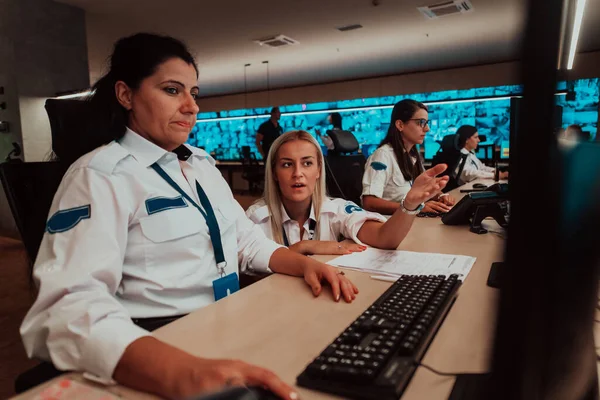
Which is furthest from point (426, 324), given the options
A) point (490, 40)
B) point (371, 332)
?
point (490, 40)

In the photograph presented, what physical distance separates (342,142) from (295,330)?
2154 mm

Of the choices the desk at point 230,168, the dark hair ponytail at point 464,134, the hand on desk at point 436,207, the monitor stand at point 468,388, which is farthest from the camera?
the desk at point 230,168

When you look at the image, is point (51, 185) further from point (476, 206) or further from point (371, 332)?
point (476, 206)

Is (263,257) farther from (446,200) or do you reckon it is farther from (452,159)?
(452,159)

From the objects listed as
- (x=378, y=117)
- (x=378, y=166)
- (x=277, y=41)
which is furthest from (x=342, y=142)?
(x=378, y=117)

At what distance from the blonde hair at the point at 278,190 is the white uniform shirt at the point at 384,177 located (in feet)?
2.99

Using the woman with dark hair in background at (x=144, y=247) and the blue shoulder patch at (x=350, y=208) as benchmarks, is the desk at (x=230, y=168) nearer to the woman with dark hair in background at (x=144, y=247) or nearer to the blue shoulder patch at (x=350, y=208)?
the blue shoulder patch at (x=350, y=208)

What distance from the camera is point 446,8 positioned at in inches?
184

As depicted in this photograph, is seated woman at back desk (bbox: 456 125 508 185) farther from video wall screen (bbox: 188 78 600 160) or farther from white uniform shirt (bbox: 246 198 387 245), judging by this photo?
white uniform shirt (bbox: 246 198 387 245)

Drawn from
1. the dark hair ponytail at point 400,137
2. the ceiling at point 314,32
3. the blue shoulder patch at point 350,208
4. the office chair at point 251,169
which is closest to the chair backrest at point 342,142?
the dark hair ponytail at point 400,137

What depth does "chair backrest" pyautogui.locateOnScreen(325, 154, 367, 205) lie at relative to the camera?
110 inches

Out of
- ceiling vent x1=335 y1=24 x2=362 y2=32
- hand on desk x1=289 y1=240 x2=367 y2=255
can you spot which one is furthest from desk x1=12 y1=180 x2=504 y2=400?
ceiling vent x1=335 y1=24 x2=362 y2=32

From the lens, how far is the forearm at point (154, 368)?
1.84ft

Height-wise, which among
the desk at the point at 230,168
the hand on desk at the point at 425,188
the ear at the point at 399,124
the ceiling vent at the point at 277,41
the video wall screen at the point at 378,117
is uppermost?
the ceiling vent at the point at 277,41
